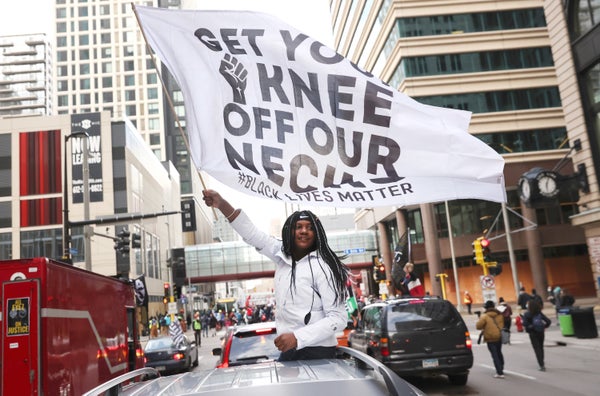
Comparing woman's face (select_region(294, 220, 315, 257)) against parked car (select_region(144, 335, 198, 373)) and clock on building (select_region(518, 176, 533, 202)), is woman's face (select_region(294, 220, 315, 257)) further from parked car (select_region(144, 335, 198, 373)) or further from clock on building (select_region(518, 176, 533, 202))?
clock on building (select_region(518, 176, 533, 202))

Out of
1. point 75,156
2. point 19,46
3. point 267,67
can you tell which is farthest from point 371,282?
point 19,46

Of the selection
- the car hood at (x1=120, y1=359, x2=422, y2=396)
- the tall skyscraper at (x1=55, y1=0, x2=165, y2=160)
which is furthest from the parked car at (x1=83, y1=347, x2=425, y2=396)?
the tall skyscraper at (x1=55, y1=0, x2=165, y2=160)

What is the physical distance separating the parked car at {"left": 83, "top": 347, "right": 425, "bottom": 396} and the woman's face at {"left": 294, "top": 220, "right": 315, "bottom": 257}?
3.85 feet

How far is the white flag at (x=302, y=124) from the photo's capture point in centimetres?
511

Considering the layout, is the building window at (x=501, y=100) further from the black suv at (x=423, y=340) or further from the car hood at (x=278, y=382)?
the car hood at (x=278, y=382)

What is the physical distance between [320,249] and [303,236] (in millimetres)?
158

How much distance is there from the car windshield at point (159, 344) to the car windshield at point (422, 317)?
397 inches

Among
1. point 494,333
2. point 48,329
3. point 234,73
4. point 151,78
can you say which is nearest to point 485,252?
point 494,333

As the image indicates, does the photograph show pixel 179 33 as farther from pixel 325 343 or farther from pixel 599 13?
pixel 599 13

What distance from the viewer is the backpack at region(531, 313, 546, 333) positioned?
1312 cm

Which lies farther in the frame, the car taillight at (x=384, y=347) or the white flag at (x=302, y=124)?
the car taillight at (x=384, y=347)

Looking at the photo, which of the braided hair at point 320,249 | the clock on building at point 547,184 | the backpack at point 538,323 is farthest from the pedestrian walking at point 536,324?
the clock on building at point 547,184

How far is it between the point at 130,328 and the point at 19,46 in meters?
184

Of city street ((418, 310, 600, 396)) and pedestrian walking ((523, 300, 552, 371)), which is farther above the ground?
pedestrian walking ((523, 300, 552, 371))
